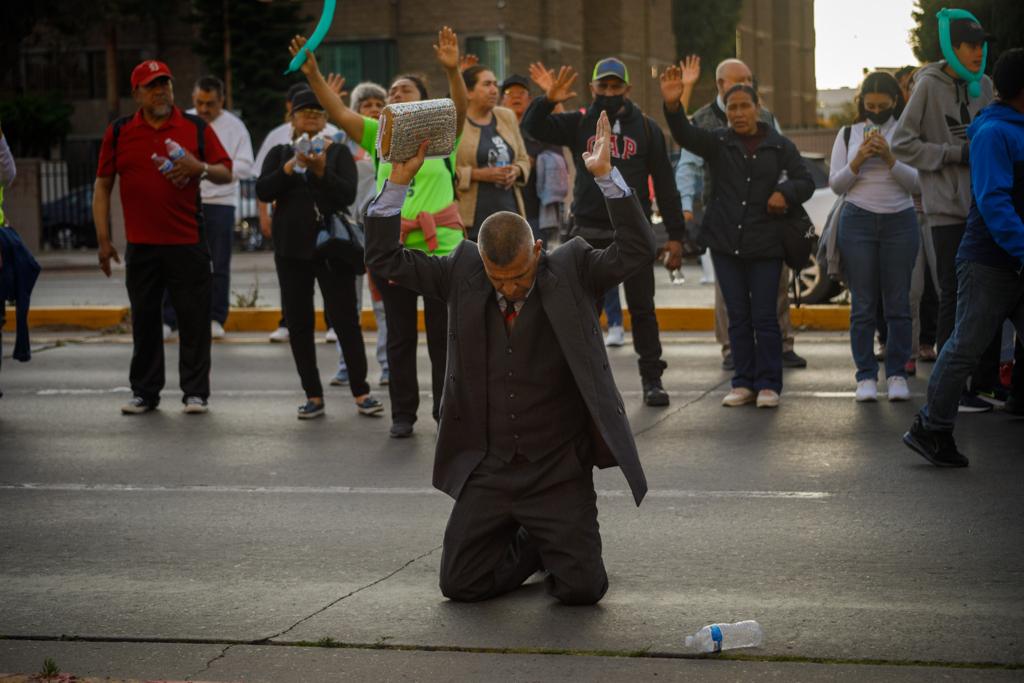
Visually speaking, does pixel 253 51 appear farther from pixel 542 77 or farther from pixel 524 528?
pixel 524 528

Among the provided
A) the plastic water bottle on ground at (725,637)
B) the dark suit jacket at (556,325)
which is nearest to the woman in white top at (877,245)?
the dark suit jacket at (556,325)

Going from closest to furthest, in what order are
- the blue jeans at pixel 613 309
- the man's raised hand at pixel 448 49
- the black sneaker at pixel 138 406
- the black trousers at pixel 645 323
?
1. the man's raised hand at pixel 448 49
2. the black trousers at pixel 645 323
3. the black sneaker at pixel 138 406
4. the blue jeans at pixel 613 309

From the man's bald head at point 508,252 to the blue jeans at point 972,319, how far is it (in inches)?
110

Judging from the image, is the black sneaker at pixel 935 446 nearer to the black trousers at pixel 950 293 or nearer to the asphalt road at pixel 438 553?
the asphalt road at pixel 438 553

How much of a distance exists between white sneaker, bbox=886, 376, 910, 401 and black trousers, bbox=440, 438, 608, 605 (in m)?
4.60

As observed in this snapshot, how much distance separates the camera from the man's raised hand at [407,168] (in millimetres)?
6086

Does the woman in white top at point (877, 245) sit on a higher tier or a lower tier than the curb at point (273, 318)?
higher

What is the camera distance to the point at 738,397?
33.3 feet

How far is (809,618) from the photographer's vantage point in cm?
540

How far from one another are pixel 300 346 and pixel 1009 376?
14.3 ft

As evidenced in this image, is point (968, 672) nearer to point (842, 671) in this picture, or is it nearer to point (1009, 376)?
point (842, 671)

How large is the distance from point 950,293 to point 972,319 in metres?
1.79

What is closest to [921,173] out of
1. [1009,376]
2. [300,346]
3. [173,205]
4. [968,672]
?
[1009,376]

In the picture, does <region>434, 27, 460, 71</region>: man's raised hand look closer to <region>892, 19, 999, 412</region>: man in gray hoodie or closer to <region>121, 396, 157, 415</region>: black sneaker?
<region>892, 19, 999, 412</region>: man in gray hoodie
